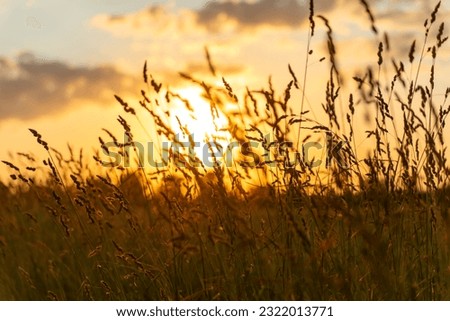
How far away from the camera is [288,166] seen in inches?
121

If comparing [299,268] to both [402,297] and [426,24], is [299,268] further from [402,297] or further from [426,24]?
[426,24]

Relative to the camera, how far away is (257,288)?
298 centimetres

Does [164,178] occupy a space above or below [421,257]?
above

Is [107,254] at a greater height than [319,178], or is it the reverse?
[319,178]

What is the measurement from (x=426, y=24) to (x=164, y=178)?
163 centimetres

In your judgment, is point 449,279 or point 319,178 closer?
point 449,279

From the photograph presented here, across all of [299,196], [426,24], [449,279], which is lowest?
[449,279]
